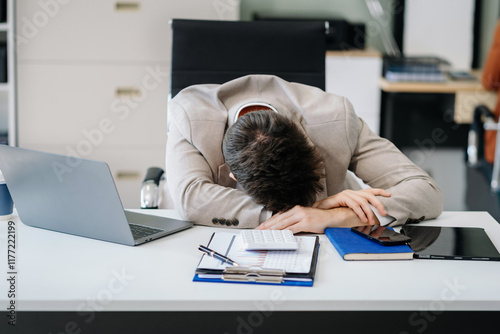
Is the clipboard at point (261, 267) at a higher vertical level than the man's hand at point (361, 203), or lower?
lower

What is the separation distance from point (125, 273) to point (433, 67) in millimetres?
3046

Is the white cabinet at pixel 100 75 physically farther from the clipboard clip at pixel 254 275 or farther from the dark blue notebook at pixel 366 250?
the clipboard clip at pixel 254 275

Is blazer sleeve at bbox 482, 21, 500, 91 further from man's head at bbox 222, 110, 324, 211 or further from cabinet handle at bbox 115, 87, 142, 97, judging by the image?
man's head at bbox 222, 110, 324, 211

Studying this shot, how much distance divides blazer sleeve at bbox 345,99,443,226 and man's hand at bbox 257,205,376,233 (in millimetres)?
107

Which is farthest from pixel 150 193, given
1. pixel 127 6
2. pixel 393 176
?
pixel 127 6

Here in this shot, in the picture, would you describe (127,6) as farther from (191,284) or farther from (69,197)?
(191,284)

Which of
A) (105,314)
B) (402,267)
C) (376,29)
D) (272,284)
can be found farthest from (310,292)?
(376,29)

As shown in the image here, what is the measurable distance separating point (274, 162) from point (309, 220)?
6.5 inches

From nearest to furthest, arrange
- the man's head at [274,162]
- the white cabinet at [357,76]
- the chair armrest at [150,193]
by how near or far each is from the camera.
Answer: the man's head at [274,162], the chair armrest at [150,193], the white cabinet at [357,76]

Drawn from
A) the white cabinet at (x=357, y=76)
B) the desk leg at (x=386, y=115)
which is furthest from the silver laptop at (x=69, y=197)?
the desk leg at (x=386, y=115)

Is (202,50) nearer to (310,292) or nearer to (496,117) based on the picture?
(310,292)

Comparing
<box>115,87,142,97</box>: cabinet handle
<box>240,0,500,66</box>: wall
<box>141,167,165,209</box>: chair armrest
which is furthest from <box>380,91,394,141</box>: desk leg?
<box>141,167,165,209</box>: chair armrest

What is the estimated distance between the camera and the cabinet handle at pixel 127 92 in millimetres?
3357

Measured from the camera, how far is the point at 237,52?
2.23 m
